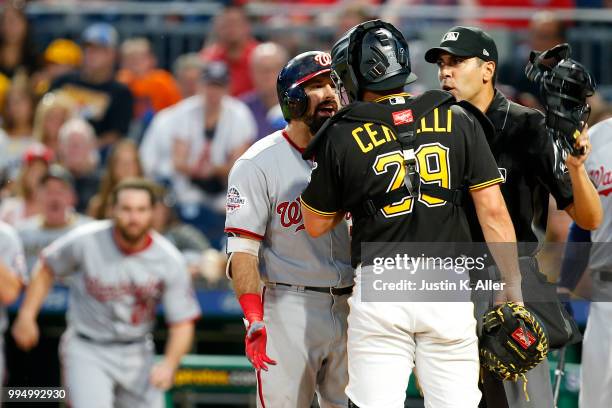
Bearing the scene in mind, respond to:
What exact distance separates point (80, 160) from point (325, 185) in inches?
239

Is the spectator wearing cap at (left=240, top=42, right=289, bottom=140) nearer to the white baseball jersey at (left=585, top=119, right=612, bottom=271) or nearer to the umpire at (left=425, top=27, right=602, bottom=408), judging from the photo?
the white baseball jersey at (left=585, top=119, right=612, bottom=271)

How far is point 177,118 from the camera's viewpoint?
32.9 feet

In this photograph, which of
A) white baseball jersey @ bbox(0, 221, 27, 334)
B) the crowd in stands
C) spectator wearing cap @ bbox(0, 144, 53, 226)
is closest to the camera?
white baseball jersey @ bbox(0, 221, 27, 334)

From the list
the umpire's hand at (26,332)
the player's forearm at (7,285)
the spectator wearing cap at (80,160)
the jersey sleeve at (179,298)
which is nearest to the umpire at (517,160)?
the jersey sleeve at (179,298)

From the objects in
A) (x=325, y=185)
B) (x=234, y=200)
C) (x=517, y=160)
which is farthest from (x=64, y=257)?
(x=517, y=160)

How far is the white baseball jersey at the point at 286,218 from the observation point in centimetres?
501

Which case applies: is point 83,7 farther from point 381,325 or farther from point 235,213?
point 381,325

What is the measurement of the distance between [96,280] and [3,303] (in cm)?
71

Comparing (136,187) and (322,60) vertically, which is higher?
(322,60)

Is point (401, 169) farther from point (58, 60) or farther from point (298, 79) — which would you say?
point (58, 60)

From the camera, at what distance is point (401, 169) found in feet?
14.2

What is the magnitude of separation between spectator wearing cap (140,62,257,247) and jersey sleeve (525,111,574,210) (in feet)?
16.9

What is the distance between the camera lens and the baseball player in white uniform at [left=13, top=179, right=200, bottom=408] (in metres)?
7.59

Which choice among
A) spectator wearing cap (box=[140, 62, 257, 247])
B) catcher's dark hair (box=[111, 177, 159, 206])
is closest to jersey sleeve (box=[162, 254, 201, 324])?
catcher's dark hair (box=[111, 177, 159, 206])
